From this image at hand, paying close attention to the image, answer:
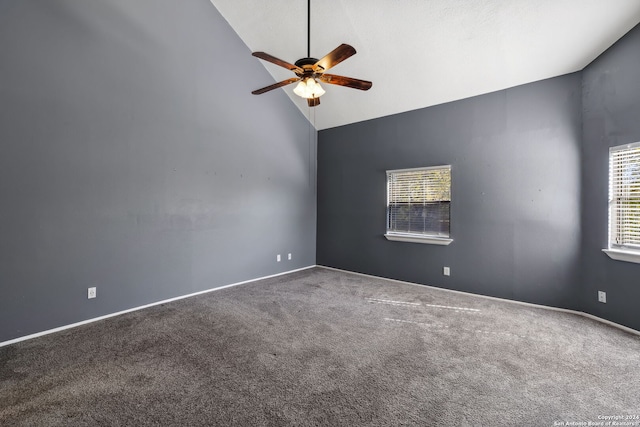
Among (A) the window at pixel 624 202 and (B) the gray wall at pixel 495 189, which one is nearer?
(A) the window at pixel 624 202

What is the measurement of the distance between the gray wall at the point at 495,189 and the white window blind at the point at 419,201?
0.42ft

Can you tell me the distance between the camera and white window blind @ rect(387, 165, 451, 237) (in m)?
4.18

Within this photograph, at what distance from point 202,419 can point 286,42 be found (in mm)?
4558

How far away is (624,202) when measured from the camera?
2855 millimetres

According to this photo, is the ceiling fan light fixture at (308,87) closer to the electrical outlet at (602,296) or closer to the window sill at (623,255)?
the window sill at (623,255)

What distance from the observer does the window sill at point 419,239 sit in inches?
162

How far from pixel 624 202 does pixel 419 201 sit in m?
2.21

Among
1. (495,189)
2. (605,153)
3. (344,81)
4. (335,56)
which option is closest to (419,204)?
(495,189)

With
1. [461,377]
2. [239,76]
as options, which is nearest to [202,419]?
[461,377]

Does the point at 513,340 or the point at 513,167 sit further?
the point at 513,167

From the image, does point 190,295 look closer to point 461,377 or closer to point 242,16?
point 461,377

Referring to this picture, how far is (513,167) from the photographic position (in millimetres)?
3619

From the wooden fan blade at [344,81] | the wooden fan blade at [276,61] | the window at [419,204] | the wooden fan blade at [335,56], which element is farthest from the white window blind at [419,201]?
Result: the wooden fan blade at [276,61]

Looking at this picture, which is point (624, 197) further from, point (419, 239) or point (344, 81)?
point (344, 81)
